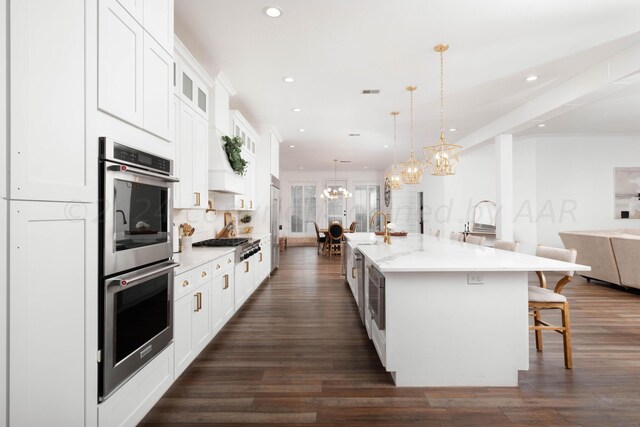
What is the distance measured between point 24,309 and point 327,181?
473 inches

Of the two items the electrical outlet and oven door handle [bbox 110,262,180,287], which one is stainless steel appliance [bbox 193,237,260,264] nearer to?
oven door handle [bbox 110,262,180,287]

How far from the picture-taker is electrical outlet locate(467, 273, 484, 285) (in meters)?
2.35

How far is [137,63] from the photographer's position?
1797 millimetres

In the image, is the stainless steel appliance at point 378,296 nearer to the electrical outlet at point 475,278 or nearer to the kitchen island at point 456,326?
the kitchen island at point 456,326

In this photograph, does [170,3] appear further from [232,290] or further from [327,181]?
[327,181]

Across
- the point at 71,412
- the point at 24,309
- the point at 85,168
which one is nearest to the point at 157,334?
the point at 71,412

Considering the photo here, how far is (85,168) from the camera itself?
1.43 meters

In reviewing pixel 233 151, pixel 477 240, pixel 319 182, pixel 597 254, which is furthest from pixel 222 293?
pixel 319 182

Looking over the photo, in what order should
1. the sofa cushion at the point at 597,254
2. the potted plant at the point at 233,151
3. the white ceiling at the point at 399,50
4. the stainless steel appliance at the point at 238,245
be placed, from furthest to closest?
the sofa cushion at the point at 597,254 → the potted plant at the point at 233,151 → the stainless steel appliance at the point at 238,245 → the white ceiling at the point at 399,50

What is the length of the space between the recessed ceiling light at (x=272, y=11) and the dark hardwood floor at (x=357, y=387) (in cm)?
281

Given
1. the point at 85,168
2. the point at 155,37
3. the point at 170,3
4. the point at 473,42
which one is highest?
the point at 473,42

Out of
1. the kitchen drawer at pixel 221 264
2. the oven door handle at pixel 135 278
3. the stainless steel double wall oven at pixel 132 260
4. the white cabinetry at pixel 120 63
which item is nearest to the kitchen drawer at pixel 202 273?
the kitchen drawer at pixel 221 264

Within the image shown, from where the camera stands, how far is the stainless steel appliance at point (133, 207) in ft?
5.04

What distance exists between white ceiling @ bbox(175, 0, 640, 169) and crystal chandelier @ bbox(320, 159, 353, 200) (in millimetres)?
5420
